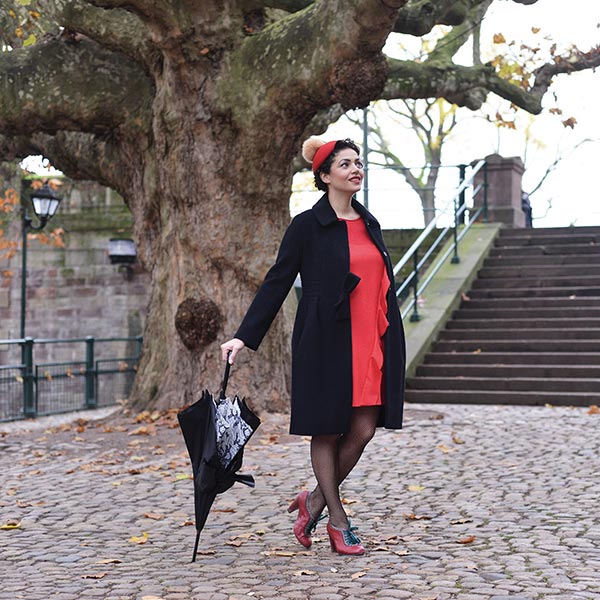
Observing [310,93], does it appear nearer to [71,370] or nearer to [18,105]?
[18,105]

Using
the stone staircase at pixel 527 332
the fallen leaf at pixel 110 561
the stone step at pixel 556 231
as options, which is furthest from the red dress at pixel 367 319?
the stone step at pixel 556 231

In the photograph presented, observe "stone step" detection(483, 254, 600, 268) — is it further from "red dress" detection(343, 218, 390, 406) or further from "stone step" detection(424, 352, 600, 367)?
"red dress" detection(343, 218, 390, 406)

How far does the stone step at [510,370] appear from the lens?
43.9 feet

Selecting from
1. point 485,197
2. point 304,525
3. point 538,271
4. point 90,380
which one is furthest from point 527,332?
point 304,525

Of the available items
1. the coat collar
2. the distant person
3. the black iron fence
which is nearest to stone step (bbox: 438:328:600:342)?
the black iron fence

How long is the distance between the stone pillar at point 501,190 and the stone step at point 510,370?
6269 millimetres

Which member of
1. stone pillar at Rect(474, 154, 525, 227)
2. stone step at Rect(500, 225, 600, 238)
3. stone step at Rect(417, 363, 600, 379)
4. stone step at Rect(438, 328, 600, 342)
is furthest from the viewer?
stone pillar at Rect(474, 154, 525, 227)

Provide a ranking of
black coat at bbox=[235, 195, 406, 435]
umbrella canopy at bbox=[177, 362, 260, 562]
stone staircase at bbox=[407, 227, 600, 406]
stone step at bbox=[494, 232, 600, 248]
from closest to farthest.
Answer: umbrella canopy at bbox=[177, 362, 260, 562] < black coat at bbox=[235, 195, 406, 435] < stone staircase at bbox=[407, 227, 600, 406] < stone step at bbox=[494, 232, 600, 248]

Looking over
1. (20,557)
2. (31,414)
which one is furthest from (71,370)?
(20,557)

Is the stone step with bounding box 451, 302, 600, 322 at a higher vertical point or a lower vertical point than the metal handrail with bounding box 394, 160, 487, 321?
lower

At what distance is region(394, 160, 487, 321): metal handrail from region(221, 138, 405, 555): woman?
354 inches

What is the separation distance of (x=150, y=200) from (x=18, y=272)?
45.7ft

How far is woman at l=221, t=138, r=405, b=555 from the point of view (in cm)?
543

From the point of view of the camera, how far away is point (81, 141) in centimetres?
1270
